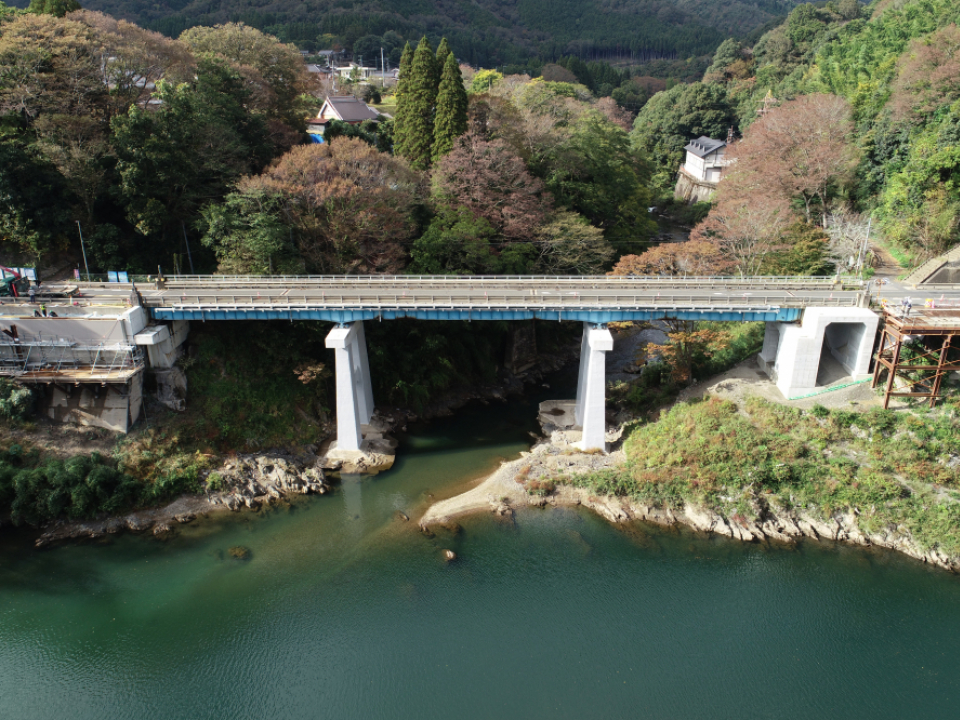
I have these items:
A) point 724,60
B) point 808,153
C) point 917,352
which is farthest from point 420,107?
point 724,60

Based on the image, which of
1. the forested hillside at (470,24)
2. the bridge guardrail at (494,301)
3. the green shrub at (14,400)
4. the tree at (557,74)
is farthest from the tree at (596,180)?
the forested hillside at (470,24)

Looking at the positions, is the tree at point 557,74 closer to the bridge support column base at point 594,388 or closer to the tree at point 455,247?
the tree at point 455,247

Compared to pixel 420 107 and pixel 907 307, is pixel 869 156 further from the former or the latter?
pixel 420 107

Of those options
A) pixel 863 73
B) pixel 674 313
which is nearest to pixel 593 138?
pixel 674 313

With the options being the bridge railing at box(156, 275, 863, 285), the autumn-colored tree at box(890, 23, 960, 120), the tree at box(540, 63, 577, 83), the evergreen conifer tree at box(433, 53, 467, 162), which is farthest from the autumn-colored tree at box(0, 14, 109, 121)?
the tree at box(540, 63, 577, 83)

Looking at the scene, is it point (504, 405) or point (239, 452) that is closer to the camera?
point (239, 452)

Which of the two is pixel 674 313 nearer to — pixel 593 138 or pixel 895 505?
pixel 895 505
